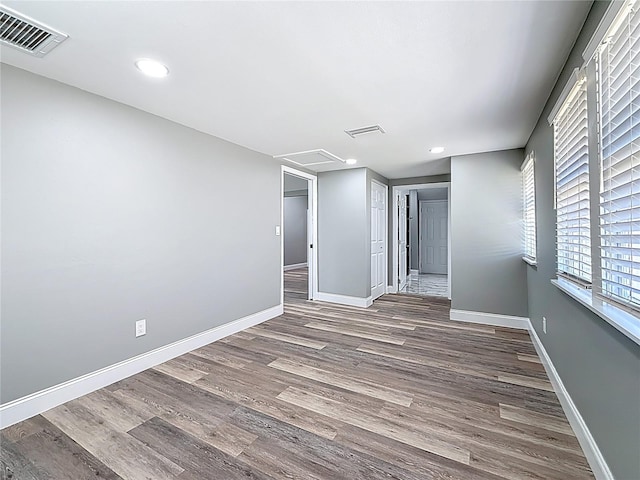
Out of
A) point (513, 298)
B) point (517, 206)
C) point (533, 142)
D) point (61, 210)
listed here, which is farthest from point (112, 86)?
point (513, 298)

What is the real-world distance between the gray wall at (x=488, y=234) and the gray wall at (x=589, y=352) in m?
1.06

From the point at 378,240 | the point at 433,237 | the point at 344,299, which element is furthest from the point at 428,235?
the point at 344,299

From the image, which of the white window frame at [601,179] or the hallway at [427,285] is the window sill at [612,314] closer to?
the white window frame at [601,179]

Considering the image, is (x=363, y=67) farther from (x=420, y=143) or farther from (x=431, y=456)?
(x=431, y=456)

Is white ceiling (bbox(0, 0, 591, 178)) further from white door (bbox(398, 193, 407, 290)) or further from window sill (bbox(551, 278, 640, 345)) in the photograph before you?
white door (bbox(398, 193, 407, 290))

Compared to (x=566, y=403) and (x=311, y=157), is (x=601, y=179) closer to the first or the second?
(x=566, y=403)

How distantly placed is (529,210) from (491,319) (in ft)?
4.94

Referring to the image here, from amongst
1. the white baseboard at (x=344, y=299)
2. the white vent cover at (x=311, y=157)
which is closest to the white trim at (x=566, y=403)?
the white baseboard at (x=344, y=299)

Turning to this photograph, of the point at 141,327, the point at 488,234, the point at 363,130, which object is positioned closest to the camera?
the point at 141,327

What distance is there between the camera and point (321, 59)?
183 cm

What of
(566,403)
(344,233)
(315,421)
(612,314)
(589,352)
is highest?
(344,233)

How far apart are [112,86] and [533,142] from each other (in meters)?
3.88

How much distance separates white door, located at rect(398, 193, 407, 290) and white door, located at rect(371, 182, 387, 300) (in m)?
0.52

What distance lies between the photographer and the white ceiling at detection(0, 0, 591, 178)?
145cm
